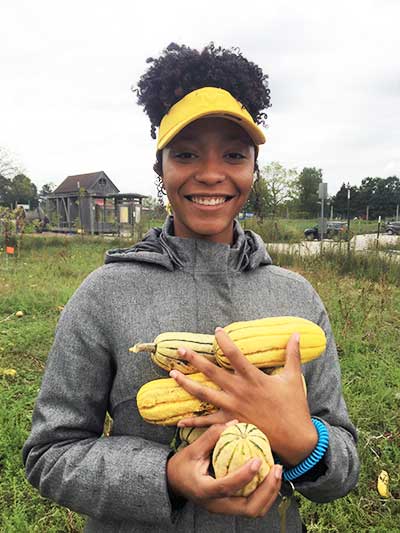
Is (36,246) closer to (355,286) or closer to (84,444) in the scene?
(355,286)

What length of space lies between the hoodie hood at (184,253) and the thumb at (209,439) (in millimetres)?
551

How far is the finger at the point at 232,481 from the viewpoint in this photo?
857 millimetres

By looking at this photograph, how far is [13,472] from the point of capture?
305 cm

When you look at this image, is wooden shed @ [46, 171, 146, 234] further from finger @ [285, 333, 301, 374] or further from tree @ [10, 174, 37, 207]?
tree @ [10, 174, 37, 207]

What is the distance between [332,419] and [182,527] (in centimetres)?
54

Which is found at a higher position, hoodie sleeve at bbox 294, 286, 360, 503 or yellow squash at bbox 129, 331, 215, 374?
yellow squash at bbox 129, 331, 215, 374

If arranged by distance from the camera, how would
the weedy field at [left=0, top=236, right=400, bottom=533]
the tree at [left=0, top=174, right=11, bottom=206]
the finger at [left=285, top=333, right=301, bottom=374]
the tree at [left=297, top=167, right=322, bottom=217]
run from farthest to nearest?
the tree at [left=297, top=167, right=322, bottom=217], the tree at [left=0, top=174, right=11, bottom=206], the weedy field at [left=0, top=236, right=400, bottom=533], the finger at [left=285, top=333, right=301, bottom=374]

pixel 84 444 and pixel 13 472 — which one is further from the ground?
pixel 84 444

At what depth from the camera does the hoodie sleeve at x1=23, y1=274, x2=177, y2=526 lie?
110 centimetres

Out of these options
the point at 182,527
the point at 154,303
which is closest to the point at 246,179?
the point at 154,303

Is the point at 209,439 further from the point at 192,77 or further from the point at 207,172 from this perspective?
the point at 192,77

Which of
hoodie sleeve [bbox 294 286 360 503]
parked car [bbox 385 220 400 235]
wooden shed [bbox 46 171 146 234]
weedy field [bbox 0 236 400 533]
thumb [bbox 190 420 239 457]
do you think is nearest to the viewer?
thumb [bbox 190 420 239 457]

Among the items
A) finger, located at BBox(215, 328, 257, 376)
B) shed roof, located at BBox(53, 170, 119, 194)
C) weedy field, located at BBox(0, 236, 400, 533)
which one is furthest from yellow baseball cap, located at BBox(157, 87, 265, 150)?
shed roof, located at BBox(53, 170, 119, 194)

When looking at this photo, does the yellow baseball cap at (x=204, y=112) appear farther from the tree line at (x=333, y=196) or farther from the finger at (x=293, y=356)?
the tree line at (x=333, y=196)
